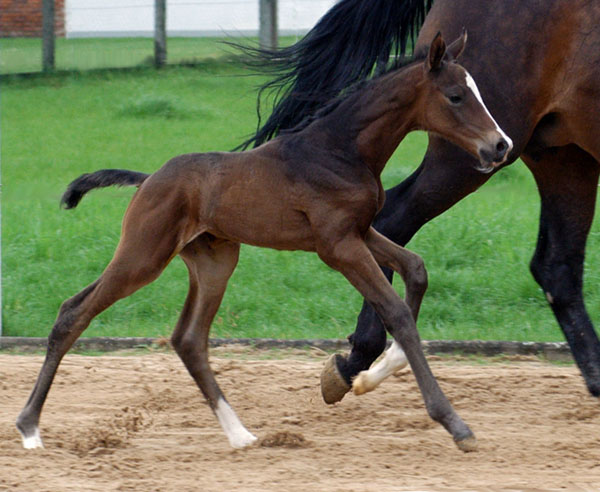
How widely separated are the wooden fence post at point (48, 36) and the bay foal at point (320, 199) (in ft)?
37.7

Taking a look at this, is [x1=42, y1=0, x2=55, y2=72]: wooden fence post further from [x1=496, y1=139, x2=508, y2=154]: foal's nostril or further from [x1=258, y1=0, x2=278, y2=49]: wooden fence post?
[x1=496, y1=139, x2=508, y2=154]: foal's nostril

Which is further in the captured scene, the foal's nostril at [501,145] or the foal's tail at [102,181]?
the foal's tail at [102,181]

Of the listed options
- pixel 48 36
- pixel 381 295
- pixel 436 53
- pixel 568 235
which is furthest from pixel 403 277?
pixel 48 36

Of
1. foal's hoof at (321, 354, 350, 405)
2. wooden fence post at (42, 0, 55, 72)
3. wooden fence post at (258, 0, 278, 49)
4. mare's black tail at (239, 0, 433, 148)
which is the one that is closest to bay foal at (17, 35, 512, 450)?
foal's hoof at (321, 354, 350, 405)

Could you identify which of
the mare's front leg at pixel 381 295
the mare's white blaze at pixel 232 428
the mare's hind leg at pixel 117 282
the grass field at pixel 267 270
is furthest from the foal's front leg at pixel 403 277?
the grass field at pixel 267 270

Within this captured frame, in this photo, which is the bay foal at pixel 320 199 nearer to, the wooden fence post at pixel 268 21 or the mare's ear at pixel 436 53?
the mare's ear at pixel 436 53

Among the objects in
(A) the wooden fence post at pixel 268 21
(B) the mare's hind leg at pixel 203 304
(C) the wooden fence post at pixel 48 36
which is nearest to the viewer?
(B) the mare's hind leg at pixel 203 304

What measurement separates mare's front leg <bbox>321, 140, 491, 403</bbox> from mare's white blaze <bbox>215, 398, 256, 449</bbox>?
518 mm

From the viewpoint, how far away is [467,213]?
27.3 ft

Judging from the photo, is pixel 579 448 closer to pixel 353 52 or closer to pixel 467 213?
pixel 353 52

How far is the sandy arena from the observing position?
11.9 ft

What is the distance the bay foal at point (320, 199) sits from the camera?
3.82 metres

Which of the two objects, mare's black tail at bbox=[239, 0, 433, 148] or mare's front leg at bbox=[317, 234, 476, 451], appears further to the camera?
mare's black tail at bbox=[239, 0, 433, 148]

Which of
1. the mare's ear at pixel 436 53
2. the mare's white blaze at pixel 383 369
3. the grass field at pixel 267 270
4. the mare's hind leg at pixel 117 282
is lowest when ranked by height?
the grass field at pixel 267 270
